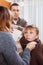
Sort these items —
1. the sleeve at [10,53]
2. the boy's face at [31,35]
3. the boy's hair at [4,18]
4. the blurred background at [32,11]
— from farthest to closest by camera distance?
the blurred background at [32,11], the boy's face at [31,35], the boy's hair at [4,18], the sleeve at [10,53]

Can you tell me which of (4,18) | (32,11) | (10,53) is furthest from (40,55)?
(32,11)

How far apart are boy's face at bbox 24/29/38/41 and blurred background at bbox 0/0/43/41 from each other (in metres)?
1.31

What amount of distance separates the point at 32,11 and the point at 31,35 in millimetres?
1427

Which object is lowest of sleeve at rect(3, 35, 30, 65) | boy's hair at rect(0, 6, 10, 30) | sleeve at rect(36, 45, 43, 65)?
sleeve at rect(36, 45, 43, 65)

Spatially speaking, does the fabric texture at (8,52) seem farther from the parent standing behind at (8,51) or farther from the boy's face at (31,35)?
the boy's face at (31,35)

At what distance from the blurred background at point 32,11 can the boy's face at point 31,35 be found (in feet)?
4.30

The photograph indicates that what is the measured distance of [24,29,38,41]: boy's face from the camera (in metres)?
1.86

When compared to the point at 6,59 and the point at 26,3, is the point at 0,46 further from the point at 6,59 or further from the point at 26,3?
the point at 26,3

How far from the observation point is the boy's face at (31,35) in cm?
186

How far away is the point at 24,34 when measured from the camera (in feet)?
6.23

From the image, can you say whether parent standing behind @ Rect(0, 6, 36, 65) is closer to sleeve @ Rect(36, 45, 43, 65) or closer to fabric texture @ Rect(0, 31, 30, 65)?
fabric texture @ Rect(0, 31, 30, 65)

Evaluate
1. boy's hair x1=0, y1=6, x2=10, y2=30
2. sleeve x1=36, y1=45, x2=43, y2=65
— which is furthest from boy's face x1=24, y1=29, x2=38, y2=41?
boy's hair x1=0, y1=6, x2=10, y2=30

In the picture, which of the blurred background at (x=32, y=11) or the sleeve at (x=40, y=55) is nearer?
the sleeve at (x=40, y=55)

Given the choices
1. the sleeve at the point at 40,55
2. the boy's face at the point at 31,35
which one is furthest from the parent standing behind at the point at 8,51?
the boy's face at the point at 31,35
